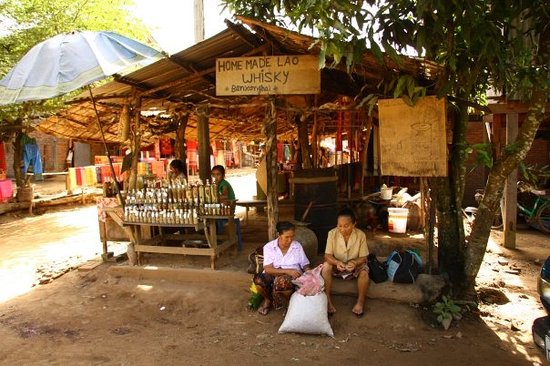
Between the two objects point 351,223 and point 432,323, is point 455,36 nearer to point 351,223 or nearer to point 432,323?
point 351,223

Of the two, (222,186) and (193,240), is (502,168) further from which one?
(193,240)

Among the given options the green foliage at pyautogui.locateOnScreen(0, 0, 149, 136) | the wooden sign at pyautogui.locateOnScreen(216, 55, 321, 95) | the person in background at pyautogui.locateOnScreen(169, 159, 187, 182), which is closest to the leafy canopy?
the wooden sign at pyautogui.locateOnScreen(216, 55, 321, 95)

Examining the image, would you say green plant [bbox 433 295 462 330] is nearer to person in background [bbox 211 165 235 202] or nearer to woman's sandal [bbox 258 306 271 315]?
woman's sandal [bbox 258 306 271 315]

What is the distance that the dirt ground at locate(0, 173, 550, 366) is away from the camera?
409cm

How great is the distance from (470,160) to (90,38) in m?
10.4

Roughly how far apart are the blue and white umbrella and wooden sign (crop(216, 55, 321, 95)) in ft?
3.13

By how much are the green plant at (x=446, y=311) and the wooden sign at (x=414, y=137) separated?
1428 mm

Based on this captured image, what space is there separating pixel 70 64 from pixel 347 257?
3.96 m

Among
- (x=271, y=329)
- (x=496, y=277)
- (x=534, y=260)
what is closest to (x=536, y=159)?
Result: (x=534, y=260)

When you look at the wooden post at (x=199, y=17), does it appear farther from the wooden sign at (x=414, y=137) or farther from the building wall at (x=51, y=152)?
the building wall at (x=51, y=152)

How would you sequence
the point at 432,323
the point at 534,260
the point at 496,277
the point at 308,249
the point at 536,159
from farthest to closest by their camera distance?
the point at 536,159 → the point at 534,260 → the point at 496,277 → the point at 308,249 → the point at 432,323

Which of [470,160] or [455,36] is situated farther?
[470,160]

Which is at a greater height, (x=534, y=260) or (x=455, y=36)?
(x=455, y=36)

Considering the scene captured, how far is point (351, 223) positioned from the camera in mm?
4918
